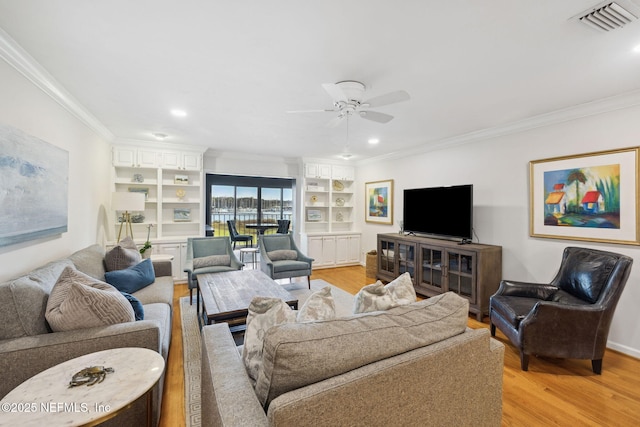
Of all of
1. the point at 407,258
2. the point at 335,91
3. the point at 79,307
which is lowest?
the point at 407,258

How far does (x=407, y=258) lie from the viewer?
180 inches

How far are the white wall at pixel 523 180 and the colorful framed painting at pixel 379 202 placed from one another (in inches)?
32.8

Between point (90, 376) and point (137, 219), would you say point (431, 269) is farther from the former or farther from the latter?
point (137, 219)

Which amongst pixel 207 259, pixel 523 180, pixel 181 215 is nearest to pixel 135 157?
pixel 181 215

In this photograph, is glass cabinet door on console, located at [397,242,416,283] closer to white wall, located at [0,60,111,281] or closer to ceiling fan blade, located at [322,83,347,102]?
ceiling fan blade, located at [322,83,347,102]

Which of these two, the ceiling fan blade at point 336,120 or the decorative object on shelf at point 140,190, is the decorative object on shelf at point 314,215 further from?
the ceiling fan blade at point 336,120

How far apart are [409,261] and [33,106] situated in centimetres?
467

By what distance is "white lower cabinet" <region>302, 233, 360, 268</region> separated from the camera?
19.9ft

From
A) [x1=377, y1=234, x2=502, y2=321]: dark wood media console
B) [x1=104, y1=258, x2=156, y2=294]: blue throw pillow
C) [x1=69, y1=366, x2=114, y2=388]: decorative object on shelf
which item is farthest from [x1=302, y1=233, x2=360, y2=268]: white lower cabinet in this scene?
[x1=69, y1=366, x2=114, y2=388]: decorative object on shelf

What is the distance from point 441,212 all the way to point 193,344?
3632mm

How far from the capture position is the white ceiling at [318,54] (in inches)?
62.6

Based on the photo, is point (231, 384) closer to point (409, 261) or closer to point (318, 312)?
point (318, 312)

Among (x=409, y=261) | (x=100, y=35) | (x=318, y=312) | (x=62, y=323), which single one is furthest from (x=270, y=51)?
(x=409, y=261)

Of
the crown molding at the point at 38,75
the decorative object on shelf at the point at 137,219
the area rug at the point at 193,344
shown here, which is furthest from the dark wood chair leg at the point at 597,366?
the decorative object on shelf at the point at 137,219
